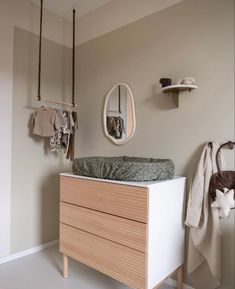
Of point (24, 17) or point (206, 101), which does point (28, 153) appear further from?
point (206, 101)

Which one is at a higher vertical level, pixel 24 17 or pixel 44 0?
pixel 44 0

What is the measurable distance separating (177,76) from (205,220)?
1122 mm

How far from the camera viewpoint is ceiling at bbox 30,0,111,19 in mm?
2436

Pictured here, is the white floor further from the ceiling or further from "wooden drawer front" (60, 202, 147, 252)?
the ceiling

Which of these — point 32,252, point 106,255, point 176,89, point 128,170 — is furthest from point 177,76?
point 32,252

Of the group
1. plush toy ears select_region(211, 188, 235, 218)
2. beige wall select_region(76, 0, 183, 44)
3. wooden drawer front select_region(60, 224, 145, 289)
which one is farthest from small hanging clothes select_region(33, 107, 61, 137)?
plush toy ears select_region(211, 188, 235, 218)

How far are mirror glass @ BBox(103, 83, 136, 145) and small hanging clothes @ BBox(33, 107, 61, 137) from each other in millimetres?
498

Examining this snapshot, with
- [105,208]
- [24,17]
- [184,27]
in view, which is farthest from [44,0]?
[105,208]

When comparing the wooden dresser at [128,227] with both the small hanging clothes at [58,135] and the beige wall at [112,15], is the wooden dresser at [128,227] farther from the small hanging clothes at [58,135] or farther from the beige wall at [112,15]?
the beige wall at [112,15]

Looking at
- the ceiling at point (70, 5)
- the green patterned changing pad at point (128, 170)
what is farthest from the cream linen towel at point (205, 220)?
the ceiling at point (70, 5)

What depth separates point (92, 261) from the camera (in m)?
1.78

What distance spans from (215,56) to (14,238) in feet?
8.01

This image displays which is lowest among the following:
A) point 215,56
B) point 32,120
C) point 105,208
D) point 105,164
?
point 105,208

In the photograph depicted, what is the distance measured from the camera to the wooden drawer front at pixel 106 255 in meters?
1.53
